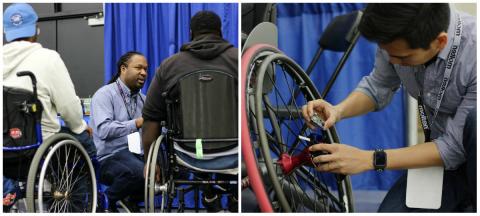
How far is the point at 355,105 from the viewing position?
123 cm

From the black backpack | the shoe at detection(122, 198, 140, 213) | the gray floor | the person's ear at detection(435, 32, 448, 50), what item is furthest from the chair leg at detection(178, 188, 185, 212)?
the person's ear at detection(435, 32, 448, 50)

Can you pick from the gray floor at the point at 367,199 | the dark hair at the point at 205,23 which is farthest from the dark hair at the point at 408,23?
the gray floor at the point at 367,199

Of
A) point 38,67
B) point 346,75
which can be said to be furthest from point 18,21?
point 346,75

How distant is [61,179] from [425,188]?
3.45 ft

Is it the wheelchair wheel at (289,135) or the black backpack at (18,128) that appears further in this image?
the black backpack at (18,128)

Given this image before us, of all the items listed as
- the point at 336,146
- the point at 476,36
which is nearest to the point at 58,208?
the point at 336,146

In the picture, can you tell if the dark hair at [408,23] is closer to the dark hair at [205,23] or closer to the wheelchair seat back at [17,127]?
the dark hair at [205,23]

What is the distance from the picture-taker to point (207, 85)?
1.25 meters

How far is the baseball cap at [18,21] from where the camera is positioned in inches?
48.0

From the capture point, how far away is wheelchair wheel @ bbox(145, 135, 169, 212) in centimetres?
123

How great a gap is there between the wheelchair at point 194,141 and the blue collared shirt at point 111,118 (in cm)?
15

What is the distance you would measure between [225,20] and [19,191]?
2.54 ft

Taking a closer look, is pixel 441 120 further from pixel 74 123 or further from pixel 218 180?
pixel 74 123

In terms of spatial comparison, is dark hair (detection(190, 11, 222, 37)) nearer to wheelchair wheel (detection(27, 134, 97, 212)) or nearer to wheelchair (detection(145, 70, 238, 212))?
wheelchair (detection(145, 70, 238, 212))
